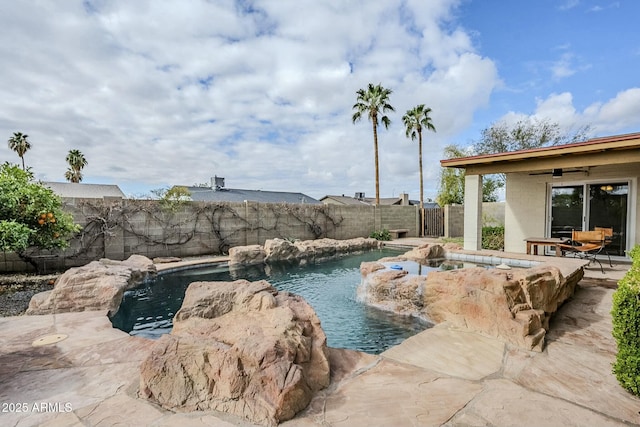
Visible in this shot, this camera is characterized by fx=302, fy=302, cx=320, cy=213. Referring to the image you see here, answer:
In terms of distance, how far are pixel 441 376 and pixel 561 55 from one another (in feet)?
39.5

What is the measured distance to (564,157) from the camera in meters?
7.55

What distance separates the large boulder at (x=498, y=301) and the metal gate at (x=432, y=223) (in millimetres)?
14128

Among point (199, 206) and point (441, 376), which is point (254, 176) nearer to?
point (199, 206)

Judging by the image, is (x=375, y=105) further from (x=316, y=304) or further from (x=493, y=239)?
(x=316, y=304)

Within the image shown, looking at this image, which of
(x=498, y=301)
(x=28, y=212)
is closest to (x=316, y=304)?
(x=498, y=301)

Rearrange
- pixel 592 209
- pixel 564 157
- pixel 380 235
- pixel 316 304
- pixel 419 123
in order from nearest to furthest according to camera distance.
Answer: pixel 316 304, pixel 564 157, pixel 592 209, pixel 380 235, pixel 419 123

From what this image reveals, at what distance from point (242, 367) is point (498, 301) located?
128 inches

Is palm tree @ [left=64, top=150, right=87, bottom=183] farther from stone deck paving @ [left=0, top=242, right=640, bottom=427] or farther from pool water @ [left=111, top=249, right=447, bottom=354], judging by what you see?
stone deck paving @ [left=0, top=242, right=640, bottom=427]

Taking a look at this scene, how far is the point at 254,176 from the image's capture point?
100ft

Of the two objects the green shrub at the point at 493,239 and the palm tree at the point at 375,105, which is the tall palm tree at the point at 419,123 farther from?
the green shrub at the point at 493,239

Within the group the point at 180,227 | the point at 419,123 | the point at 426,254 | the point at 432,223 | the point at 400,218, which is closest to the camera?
the point at 426,254

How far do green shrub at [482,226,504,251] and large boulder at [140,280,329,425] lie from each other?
10.3 meters

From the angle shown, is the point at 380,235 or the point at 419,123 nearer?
the point at 380,235

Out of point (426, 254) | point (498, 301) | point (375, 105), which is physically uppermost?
point (375, 105)
